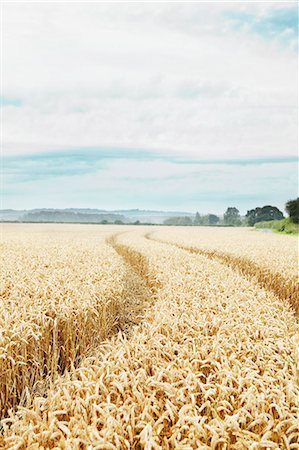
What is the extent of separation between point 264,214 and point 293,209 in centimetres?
5888

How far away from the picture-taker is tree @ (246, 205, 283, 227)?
439 feet

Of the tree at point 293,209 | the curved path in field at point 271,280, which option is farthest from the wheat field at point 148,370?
the tree at point 293,209

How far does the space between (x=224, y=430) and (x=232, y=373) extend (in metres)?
0.93

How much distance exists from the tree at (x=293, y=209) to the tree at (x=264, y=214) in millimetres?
54829

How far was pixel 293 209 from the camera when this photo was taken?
7706 cm

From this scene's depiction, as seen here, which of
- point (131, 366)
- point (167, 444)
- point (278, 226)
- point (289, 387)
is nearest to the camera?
point (167, 444)

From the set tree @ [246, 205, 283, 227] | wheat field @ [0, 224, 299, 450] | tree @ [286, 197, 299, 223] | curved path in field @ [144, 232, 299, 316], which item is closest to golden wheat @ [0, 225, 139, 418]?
wheat field @ [0, 224, 299, 450]

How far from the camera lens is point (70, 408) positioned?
3.87 metres

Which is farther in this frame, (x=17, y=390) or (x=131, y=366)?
(x=17, y=390)

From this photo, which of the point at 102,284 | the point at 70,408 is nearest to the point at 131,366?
the point at 70,408

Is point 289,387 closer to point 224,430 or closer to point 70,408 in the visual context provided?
point 224,430

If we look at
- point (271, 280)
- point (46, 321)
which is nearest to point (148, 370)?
point (46, 321)

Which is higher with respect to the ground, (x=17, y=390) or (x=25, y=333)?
(x=25, y=333)

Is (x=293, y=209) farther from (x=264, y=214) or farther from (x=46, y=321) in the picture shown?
(x=46, y=321)
